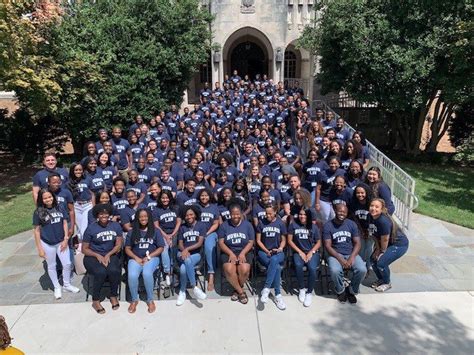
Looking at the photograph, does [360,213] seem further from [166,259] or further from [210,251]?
[166,259]

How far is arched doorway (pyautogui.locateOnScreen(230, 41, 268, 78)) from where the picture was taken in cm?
2297

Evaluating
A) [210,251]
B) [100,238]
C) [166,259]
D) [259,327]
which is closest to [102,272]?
[100,238]

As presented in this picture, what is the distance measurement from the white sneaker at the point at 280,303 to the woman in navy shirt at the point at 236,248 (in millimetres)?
422

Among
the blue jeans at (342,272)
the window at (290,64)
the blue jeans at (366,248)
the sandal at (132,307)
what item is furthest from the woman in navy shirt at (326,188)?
the window at (290,64)

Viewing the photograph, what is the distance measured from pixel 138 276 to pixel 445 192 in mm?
8448

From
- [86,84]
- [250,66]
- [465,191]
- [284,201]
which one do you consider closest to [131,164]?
[284,201]

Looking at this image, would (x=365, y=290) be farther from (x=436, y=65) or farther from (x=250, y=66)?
(x=250, y=66)

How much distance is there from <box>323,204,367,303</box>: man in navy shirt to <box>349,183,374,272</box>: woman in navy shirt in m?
0.31

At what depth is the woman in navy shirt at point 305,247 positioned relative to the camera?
5.50 meters

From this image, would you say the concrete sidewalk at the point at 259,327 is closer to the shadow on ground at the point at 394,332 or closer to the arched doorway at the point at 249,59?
the shadow on ground at the point at 394,332

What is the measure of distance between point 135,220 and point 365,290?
11.2 feet

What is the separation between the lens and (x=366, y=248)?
5773mm

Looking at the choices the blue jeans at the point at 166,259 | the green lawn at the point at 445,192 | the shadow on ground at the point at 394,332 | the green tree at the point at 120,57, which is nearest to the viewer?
the shadow on ground at the point at 394,332

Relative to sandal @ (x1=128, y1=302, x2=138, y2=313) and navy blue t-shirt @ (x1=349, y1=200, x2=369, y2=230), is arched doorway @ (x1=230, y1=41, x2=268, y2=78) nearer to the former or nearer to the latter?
navy blue t-shirt @ (x1=349, y1=200, x2=369, y2=230)
